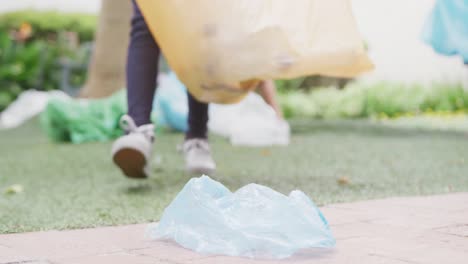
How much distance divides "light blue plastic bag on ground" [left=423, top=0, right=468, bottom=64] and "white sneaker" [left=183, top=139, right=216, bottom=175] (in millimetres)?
1295

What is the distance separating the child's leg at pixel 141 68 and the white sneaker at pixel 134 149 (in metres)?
0.05

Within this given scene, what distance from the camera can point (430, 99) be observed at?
26.7 ft

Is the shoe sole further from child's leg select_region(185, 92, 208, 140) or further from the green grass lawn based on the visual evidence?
child's leg select_region(185, 92, 208, 140)

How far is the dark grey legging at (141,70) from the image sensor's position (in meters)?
2.79

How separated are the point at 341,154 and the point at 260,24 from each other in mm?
1831

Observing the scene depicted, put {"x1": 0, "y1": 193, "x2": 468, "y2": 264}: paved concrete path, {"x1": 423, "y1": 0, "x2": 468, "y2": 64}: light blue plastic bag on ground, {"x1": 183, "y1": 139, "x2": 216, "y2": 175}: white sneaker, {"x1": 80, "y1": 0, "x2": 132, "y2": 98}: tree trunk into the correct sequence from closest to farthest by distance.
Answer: {"x1": 0, "y1": 193, "x2": 468, "y2": 264}: paved concrete path
{"x1": 183, "y1": 139, "x2": 216, "y2": 175}: white sneaker
{"x1": 423, "y1": 0, "x2": 468, "y2": 64}: light blue plastic bag on ground
{"x1": 80, "y1": 0, "x2": 132, "y2": 98}: tree trunk

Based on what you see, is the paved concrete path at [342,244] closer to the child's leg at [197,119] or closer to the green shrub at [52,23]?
the child's leg at [197,119]

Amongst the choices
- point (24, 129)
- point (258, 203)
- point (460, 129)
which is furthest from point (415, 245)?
point (24, 129)

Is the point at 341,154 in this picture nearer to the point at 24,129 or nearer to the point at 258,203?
the point at 258,203

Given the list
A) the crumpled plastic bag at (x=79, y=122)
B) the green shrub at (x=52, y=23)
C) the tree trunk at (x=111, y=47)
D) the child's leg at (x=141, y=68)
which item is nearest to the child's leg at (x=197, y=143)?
the child's leg at (x=141, y=68)

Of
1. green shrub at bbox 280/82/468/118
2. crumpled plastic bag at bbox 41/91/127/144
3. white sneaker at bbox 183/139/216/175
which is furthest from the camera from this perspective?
green shrub at bbox 280/82/468/118

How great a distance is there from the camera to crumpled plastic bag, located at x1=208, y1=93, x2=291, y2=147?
197 inches

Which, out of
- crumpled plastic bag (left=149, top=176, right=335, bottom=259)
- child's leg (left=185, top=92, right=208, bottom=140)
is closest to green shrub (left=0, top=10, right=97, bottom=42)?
child's leg (left=185, top=92, right=208, bottom=140)

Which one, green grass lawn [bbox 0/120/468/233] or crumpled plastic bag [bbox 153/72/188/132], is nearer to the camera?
green grass lawn [bbox 0/120/468/233]
